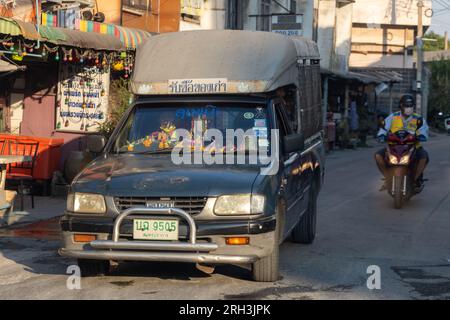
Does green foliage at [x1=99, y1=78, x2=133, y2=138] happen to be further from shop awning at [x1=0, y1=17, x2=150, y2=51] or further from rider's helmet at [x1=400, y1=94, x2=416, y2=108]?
rider's helmet at [x1=400, y1=94, x2=416, y2=108]

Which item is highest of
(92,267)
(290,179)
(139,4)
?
(139,4)

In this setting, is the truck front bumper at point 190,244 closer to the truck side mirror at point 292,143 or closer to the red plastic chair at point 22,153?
the truck side mirror at point 292,143

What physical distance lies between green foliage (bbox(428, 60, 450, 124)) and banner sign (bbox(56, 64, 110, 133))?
40562 mm

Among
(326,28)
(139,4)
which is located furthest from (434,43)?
(139,4)

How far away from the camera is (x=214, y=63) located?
26.4 ft

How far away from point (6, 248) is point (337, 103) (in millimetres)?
26917

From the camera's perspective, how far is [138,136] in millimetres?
7891

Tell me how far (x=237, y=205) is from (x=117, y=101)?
29.5 ft

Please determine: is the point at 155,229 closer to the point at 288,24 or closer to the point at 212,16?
the point at 212,16

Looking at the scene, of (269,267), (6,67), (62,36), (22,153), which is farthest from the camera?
(22,153)

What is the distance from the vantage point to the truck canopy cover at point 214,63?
7.85 meters

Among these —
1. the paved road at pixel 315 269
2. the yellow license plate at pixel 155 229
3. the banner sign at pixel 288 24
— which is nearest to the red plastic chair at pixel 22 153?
the paved road at pixel 315 269

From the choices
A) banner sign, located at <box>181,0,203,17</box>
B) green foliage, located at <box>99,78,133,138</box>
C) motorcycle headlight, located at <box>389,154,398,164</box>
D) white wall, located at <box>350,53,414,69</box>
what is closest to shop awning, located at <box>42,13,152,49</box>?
green foliage, located at <box>99,78,133,138</box>
